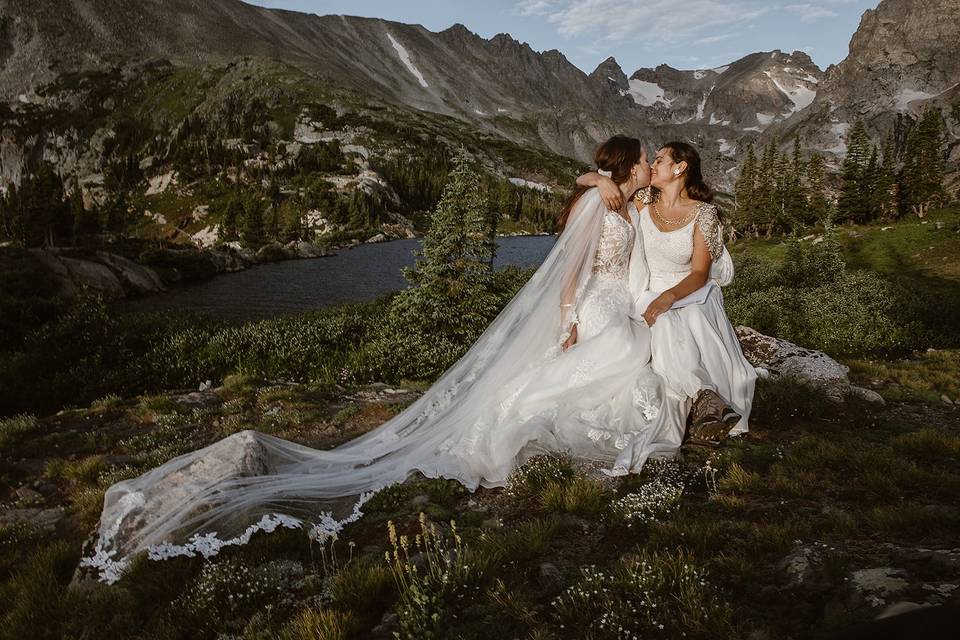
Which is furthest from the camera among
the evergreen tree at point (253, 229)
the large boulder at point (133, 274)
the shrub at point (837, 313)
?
the evergreen tree at point (253, 229)

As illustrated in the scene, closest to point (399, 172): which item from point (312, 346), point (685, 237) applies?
point (312, 346)

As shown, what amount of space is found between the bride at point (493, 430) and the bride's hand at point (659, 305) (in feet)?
0.67

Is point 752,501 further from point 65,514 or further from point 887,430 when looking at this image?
point 65,514

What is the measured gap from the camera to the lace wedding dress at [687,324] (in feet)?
19.9

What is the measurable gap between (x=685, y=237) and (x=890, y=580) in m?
4.67

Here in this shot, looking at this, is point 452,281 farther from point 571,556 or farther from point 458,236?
point 571,556

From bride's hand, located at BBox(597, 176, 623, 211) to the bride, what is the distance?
73mm

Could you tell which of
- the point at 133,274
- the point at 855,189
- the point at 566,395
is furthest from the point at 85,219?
the point at 855,189

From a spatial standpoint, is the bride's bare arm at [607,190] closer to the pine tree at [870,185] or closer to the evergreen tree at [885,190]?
the pine tree at [870,185]

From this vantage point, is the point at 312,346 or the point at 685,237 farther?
the point at 312,346

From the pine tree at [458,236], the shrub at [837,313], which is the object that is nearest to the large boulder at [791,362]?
the shrub at [837,313]

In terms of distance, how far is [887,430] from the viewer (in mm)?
7031

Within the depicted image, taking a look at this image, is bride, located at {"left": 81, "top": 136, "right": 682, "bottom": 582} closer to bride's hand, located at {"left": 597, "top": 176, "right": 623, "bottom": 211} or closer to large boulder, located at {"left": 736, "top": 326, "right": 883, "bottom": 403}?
bride's hand, located at {"left": 597, "top": 176, "right": 623, "bottom": 211}

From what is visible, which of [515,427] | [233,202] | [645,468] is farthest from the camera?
[233,202]
